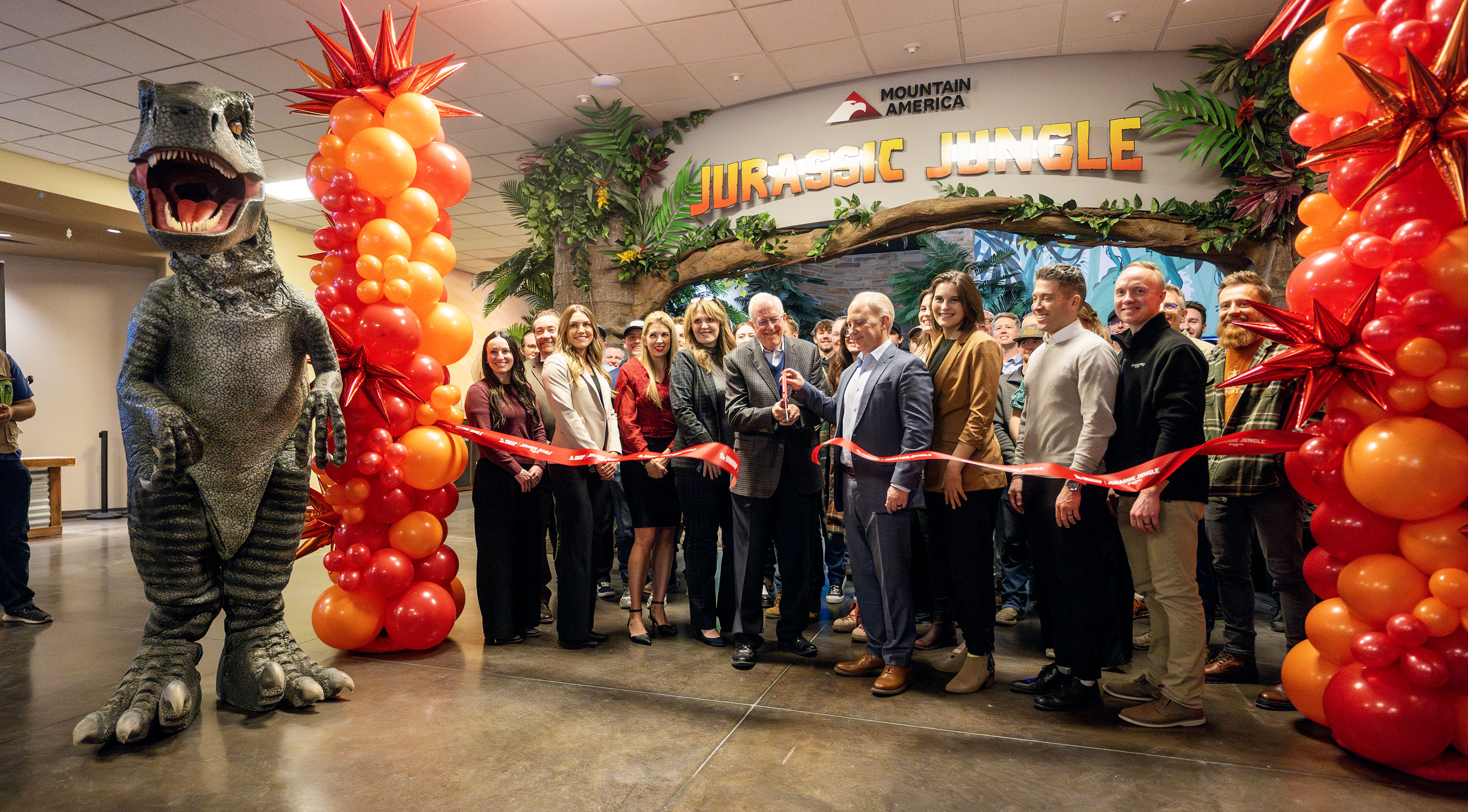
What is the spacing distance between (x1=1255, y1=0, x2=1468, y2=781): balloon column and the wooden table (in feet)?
32.3

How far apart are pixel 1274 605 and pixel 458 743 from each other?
4.40 meters

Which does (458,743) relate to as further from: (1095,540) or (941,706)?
(1095,540)

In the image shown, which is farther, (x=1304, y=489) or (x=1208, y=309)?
(x=1208, y=309)

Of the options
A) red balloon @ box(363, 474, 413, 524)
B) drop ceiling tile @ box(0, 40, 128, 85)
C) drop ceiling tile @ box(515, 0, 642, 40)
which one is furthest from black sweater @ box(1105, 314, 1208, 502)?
drop ceiling tile @ box(0, 40, 128, 85)

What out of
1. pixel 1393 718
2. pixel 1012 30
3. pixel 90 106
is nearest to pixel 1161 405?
pixel 1393 718

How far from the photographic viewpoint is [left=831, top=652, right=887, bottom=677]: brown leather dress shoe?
309 centimetres

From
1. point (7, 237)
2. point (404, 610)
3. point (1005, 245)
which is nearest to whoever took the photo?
point (404, 610)

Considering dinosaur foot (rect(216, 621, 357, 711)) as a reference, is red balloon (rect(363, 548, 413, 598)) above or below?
above

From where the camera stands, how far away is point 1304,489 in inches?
96.2

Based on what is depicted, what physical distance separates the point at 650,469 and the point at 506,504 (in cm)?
71

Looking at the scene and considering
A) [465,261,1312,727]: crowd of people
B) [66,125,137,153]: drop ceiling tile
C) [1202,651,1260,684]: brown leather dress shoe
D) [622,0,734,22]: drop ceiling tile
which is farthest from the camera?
[66,125,137,153]: drop ceiling tile

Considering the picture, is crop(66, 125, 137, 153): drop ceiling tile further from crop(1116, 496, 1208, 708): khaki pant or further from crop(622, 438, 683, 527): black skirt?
crop(1116, 496, 1208, 708): khaki pant

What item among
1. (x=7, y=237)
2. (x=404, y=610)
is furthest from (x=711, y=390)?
(x=7, y=237)

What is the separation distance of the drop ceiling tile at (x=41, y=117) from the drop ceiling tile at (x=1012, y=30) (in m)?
7.16
